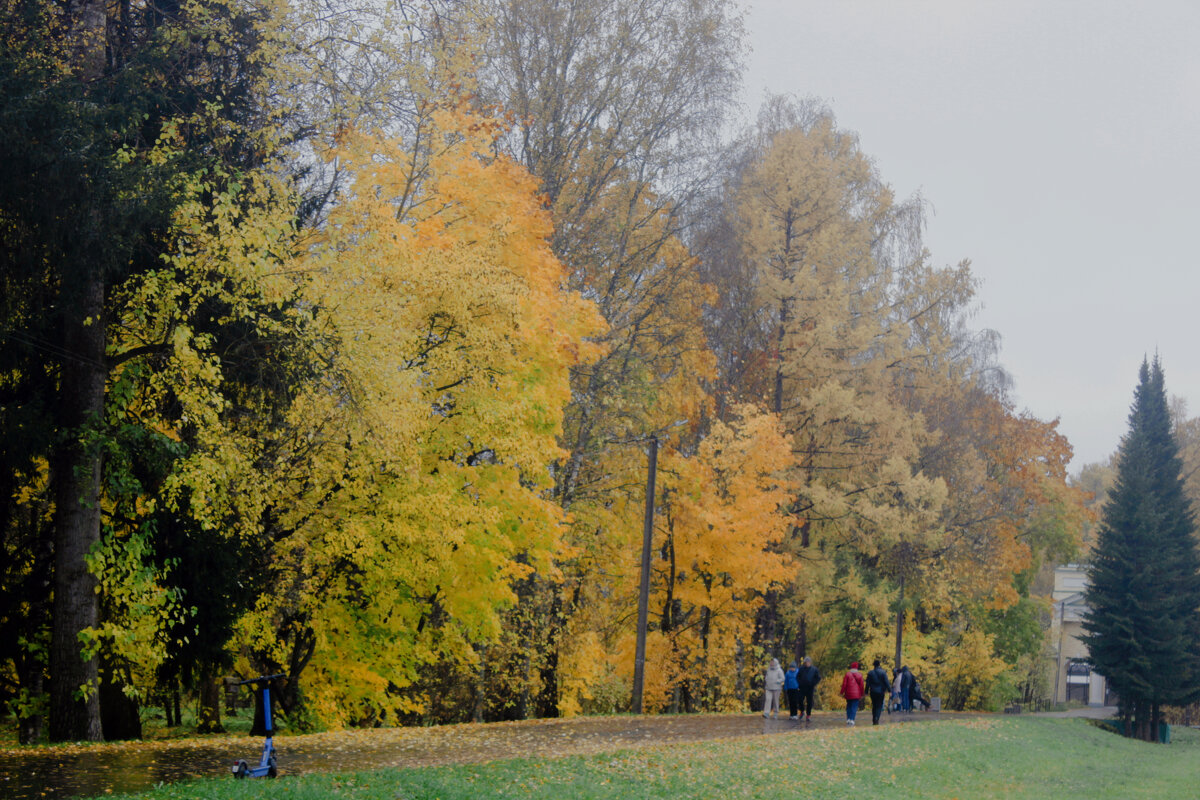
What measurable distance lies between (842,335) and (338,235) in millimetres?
17350

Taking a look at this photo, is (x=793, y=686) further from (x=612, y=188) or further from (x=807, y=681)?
(x=612, y=188)

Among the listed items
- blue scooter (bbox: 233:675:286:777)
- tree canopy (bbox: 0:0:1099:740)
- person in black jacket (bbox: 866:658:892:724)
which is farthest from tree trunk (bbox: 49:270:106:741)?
person in black jacket (bbox: 866:658:892:724)

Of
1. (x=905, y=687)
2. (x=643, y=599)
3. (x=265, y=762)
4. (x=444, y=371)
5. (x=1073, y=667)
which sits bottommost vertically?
(x=1073, y=667)

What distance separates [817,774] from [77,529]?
1170 cm

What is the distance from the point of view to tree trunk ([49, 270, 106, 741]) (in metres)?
14.2

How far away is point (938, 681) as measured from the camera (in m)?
42.2

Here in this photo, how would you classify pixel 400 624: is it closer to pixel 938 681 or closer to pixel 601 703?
pixel 601 703

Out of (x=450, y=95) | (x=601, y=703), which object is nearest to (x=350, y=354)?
(x=450, y=95)

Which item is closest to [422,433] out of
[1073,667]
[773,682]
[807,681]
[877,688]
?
[773,682]

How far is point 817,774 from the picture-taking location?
17219mm

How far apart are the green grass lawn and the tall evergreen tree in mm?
15634

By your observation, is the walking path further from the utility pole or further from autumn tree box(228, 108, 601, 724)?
autumn tree box(228, 108, 601, 724)

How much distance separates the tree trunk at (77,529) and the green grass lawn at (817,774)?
4823 millimetres

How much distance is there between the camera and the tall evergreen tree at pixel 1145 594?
46.0 meters
